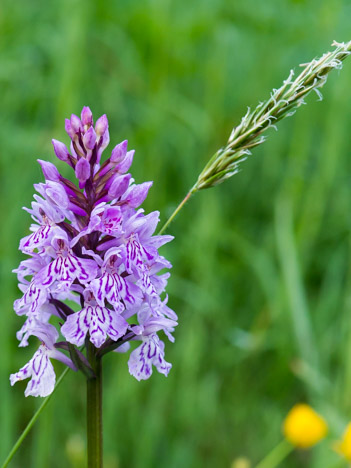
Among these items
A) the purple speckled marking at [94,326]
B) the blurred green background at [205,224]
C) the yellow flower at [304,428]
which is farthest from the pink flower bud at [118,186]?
the blurred green background at [205,224]

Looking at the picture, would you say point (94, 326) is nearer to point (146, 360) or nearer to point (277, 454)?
point (146, 360)

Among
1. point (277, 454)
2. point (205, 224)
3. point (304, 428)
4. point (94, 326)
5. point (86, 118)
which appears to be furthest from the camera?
point (205, 224)

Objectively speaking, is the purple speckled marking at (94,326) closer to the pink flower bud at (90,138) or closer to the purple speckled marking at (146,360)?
the purple speckled marking at (146,360)

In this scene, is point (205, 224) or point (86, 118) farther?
point (205, 224)

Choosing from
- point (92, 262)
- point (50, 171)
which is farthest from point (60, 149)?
point (92, 262)

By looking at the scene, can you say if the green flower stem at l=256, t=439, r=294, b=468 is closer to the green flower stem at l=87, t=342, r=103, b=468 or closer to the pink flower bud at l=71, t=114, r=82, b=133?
the green flower stem at l=87, t=342, r=103, b=468


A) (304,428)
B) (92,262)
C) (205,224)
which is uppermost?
(205,224)

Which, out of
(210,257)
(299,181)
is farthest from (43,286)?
(299,181)
